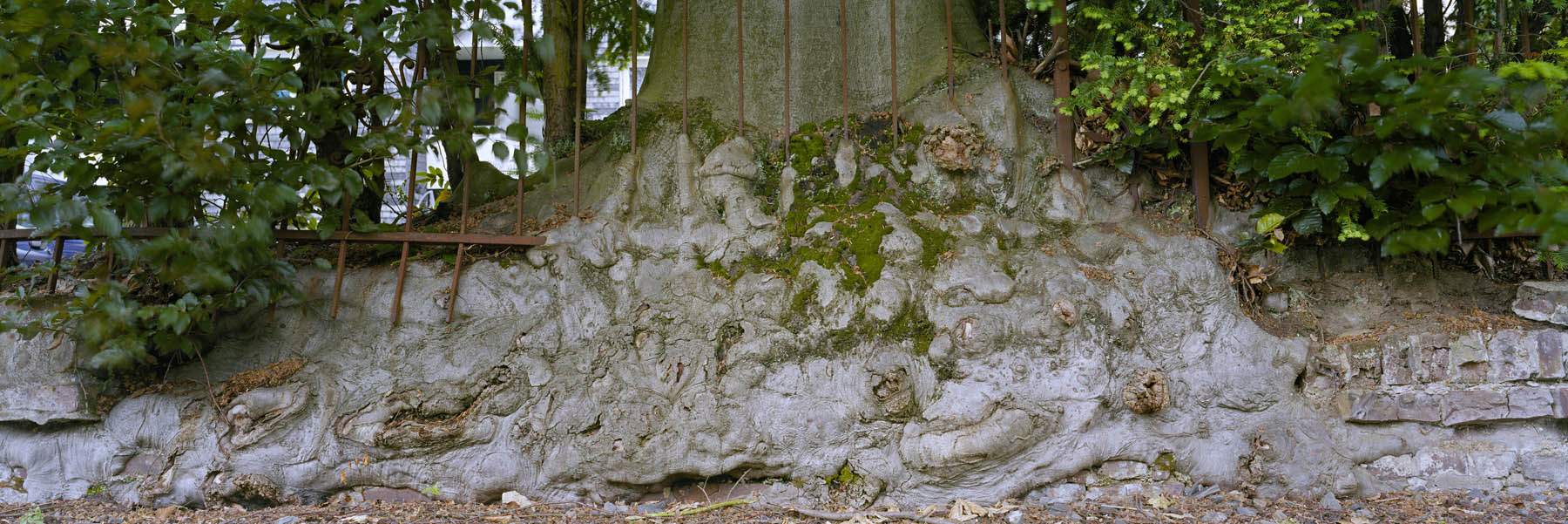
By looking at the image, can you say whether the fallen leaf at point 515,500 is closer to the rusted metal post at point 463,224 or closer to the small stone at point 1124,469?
the rusted metal post at point 463,224

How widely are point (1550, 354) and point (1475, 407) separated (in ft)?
1.27

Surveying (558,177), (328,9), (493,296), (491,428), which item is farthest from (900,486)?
(328,9)

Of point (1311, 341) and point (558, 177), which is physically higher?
point (558, 177)

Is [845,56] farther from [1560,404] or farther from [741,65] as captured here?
[1560,404]

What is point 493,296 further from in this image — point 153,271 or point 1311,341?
point 1311,341

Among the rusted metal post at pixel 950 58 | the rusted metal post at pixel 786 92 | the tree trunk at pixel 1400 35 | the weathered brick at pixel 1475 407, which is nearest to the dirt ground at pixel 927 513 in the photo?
the weathered brick at pixel 1475 407

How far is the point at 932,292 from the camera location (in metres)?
3.52

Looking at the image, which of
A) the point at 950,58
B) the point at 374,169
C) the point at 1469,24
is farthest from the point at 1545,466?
the point at 374,169

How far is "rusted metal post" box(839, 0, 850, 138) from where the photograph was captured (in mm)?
3805

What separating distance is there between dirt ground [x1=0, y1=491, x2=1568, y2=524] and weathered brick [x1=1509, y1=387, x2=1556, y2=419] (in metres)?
0.33

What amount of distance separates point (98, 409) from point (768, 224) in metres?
2.78

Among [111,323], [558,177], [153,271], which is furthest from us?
A: [558,177]

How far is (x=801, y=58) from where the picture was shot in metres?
4.14

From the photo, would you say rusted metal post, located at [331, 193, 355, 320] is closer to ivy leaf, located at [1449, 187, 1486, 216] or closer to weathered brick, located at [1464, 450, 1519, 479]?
ivy leaf, located at [1449, 187, 1486, 216]
